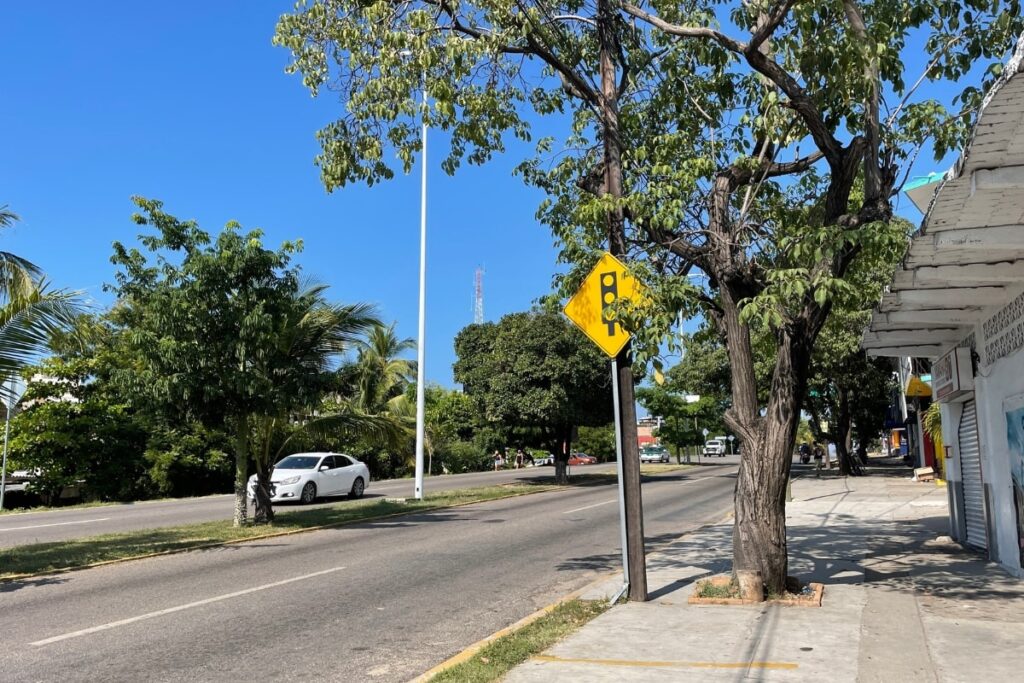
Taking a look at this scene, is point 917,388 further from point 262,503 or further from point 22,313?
point 22,313

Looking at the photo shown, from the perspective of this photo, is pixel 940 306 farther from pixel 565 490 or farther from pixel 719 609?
pixel 565 490

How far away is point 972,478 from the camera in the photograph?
37.0 feet

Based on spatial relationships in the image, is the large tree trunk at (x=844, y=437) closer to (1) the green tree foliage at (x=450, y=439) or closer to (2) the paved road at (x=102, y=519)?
(1) the green tree foliage at (x=450, y=439)

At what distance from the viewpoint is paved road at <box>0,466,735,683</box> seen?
20.4 feet

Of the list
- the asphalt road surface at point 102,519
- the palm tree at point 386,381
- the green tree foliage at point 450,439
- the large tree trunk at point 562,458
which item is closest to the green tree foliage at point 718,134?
the asphalt road surface at point 102,519

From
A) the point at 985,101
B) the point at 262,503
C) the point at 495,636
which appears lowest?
the point at 495,636

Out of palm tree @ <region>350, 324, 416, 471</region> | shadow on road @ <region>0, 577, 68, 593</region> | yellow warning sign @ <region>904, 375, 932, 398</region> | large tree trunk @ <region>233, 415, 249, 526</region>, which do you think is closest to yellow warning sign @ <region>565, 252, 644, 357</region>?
shadow on road @ <region>0, 577, 68, 593</region>

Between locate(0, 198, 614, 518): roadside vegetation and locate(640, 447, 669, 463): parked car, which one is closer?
locate(0, 198, 614, 518): roadside vegetation

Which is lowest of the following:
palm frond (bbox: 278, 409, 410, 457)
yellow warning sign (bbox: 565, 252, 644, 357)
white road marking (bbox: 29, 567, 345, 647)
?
white road marking (bbox: 29, 567, 345, 647)

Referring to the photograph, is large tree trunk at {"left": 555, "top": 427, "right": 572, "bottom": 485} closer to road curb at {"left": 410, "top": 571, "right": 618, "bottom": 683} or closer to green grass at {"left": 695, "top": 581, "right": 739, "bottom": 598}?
road curb at {"left": 410, "top": 571, "right": 618, "bottom": 683}

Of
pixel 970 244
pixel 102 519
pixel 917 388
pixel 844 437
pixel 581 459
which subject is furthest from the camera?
pixel 581 459

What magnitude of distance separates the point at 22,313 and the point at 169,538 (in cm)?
480

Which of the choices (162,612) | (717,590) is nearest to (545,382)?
(717,590)

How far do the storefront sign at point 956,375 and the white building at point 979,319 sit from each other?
16 mm
